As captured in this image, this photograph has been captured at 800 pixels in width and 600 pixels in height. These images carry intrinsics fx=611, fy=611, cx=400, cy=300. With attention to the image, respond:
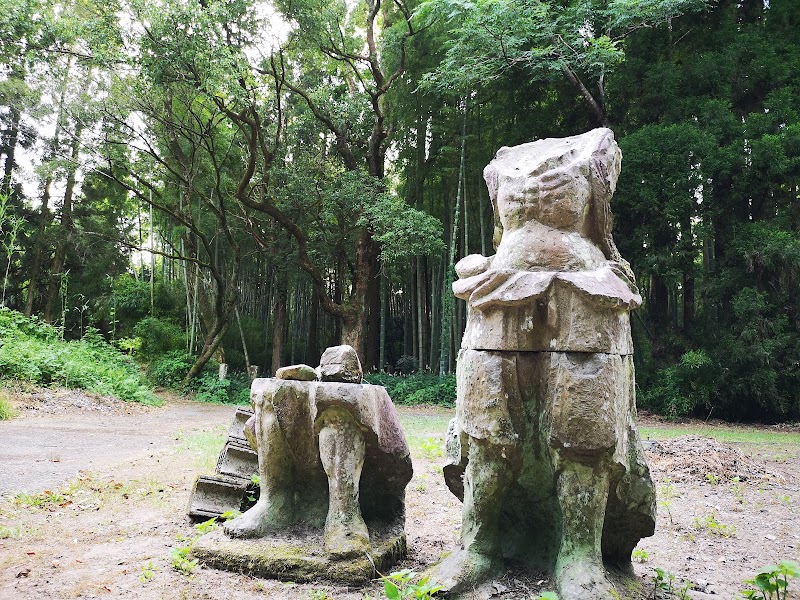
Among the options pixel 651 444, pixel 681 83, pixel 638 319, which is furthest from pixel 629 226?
pixel 651 444

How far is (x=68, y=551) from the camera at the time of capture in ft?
10.1

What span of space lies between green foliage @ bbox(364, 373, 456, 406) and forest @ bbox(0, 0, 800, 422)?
0.49 metres

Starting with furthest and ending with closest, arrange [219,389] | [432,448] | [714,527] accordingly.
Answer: [219,389]
[432,448]
[714,527]

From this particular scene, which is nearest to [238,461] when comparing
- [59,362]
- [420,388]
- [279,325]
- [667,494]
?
[667,494]

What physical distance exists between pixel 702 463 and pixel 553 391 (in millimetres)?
4514

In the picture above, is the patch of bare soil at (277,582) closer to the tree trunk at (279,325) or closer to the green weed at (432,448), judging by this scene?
the green weed at (432,448)

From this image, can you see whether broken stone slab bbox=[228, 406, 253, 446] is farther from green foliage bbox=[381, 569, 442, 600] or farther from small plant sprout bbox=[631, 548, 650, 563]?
small plant sprout bbox=[631, 548, 650, 563]

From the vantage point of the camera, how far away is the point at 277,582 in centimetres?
266

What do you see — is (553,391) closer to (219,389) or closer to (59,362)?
(59,362)

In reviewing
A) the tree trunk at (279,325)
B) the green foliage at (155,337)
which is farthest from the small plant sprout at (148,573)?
the green foliage at (155,337)

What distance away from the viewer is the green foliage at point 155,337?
14.9 metres

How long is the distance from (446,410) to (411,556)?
8.72m

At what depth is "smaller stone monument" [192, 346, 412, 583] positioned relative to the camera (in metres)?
2.73

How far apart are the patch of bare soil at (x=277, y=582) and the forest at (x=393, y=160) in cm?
523
